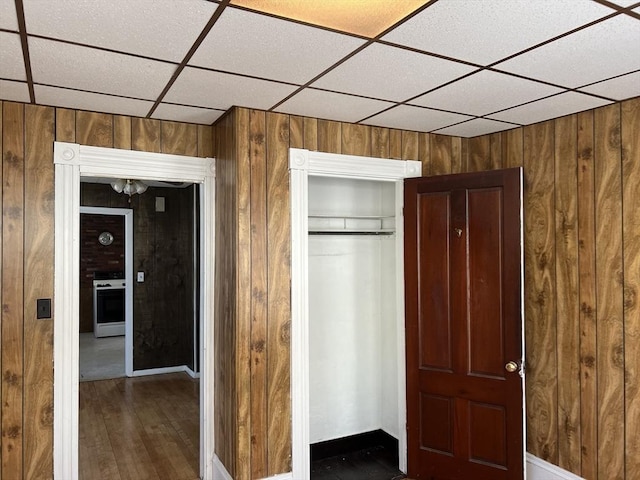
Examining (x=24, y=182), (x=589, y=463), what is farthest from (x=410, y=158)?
(x=24, y=182)

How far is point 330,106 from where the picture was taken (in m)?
2.75

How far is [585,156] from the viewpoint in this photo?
2832mm

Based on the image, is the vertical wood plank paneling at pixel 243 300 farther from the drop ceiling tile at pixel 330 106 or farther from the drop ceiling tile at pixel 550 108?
the drop ceiling tile at pixel 550 108

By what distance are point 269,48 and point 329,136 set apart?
47.3 inches

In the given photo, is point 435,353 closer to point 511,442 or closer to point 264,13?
point 511,442

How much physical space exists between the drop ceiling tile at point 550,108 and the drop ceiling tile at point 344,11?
1.36 meters

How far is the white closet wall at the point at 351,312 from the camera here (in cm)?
369

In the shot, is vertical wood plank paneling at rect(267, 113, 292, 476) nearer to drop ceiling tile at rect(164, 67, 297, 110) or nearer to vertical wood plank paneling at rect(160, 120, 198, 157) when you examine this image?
drop ceiling tile at rect(164, 67, 297, 110)

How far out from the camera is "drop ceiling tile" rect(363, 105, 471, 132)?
286 cm

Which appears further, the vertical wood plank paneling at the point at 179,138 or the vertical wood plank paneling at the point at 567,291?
the vertical wood plank paneling at the point at 179,138

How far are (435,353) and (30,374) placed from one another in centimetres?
249

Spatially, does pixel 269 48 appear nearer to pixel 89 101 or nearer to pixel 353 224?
pixel 89 101

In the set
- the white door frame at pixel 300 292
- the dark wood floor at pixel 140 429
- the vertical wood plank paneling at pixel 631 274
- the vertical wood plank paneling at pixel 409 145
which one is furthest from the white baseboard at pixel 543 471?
the dark wood floor at pixel 140 429

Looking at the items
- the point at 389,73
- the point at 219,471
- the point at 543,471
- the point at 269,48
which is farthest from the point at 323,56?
the point at 543,471
